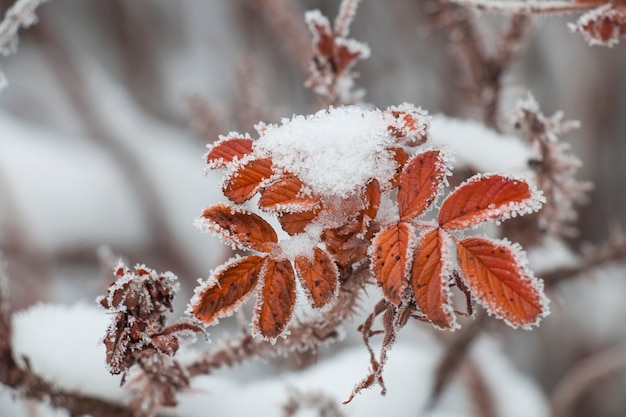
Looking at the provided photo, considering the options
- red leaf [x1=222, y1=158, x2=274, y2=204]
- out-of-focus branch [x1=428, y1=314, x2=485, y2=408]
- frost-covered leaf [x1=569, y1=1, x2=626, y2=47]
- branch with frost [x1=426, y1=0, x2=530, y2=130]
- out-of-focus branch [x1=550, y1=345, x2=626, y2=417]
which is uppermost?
branch with frost [x1=426, y1=0, x2=530, y2=130]

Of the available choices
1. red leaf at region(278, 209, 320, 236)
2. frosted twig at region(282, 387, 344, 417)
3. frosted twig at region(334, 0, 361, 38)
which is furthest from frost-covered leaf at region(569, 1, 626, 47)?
frosted twig at region(282, 387, 344, 417)

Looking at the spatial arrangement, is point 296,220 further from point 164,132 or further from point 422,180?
point 164,132

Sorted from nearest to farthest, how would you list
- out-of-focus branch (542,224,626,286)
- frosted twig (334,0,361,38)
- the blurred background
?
frosted twig (334,0,361,38), out-of-focus branch (542,224,626,286), the blurred background

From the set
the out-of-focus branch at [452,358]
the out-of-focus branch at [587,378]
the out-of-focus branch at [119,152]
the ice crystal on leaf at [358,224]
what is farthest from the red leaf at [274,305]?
the out-of-focus branch at [119,152]

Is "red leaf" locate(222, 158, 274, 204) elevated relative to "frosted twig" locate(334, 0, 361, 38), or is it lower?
lower

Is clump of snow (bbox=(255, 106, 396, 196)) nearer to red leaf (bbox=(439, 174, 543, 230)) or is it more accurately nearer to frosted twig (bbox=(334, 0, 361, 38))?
red leaf (bbox=(439, 174, 543, 230))

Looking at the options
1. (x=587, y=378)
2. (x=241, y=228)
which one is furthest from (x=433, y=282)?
(x=587, y=378)
